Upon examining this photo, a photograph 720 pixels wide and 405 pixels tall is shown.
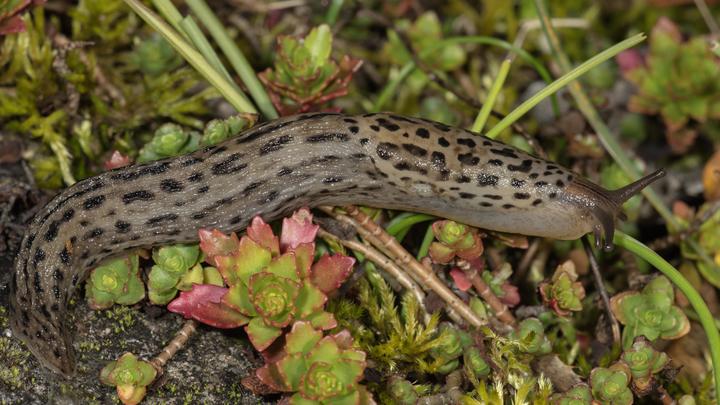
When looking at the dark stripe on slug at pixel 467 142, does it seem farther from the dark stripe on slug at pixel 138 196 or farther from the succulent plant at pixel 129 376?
the succulent plant at pixel 129 376

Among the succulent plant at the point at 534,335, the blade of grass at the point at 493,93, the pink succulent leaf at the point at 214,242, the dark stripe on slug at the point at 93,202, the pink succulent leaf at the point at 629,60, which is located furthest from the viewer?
the pink succulent leaf at the point at 629,60

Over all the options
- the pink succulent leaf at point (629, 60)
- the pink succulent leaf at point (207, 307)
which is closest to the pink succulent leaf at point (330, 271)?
the pink succulent leaf at point (207, 307)

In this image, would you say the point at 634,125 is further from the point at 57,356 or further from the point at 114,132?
the point at 57,356

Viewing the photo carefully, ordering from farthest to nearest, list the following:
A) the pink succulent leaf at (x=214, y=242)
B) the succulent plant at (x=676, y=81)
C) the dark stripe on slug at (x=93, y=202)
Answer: the succulent plant at (x=676, y=81), the dark stripe on slug at (x=93, y=202), the pink succulent leaf at (x=214, y=242)

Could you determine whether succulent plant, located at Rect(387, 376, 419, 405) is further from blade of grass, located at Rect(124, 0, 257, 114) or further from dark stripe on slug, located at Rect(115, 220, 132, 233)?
blade of grass, located at Rect(124, 0, 257, 114)

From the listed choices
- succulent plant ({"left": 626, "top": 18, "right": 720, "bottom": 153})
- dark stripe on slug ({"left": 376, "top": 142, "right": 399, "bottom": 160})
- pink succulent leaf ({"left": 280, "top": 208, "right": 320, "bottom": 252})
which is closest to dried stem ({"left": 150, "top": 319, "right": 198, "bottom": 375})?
pink succulent leaf ({"left": 280, "top": 208, "right": 320, "bottom": 252})

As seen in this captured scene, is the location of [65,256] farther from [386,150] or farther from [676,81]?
[676,81]

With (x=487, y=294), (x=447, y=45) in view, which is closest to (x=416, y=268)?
(x=487, y=294)
